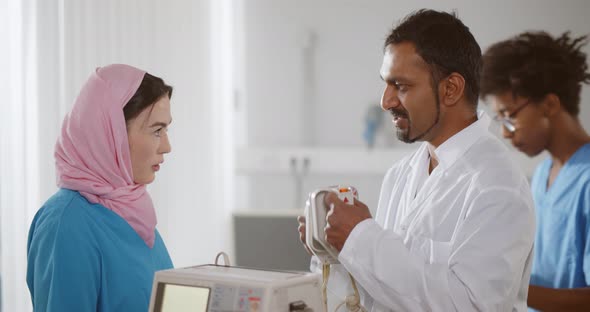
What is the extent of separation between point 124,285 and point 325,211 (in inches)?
16.9

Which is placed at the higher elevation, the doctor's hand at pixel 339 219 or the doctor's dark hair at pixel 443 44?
the doctor's dark hair at pixel 443 44

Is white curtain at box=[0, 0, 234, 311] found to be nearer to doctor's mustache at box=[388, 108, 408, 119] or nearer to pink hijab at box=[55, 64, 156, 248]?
pink hijab at box=[55, 64, 156, 248]

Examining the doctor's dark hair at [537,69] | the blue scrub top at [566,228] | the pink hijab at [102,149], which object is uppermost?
the doctor's dark hair at [537,69]

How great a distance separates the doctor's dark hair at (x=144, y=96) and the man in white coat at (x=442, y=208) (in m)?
0.43

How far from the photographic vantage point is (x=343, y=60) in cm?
346

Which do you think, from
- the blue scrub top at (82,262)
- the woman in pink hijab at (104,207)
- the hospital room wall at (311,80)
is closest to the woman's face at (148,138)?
the woman in pink hijab at (104,207)

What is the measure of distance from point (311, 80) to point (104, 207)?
7.46 ft

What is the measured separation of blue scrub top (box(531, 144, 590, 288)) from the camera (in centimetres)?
164

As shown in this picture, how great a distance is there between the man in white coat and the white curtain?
0.90 meters

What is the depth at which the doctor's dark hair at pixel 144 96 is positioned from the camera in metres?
1.38

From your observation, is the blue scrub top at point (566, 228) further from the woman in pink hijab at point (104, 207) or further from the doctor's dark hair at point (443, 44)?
the woman in pink hijab at point (104, 207)

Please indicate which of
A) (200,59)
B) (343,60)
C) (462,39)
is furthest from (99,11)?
(343,60)

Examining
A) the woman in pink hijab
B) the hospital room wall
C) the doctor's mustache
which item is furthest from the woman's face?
the hospital room wall

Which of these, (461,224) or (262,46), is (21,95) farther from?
(262,46)
